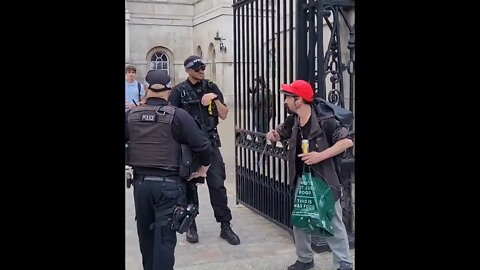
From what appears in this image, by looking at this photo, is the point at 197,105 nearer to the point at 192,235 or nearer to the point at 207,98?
the point at 207,98

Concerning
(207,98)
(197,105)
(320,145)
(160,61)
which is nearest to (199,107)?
(197,105)

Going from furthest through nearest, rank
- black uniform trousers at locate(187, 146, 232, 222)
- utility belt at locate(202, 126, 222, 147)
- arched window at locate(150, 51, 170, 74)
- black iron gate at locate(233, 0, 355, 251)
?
arched window at locate(150, 51, 170, 74) → black uniform trousers at locate(187, 146, 232, 222) → utility belt at locate(202, 126, 222, 147) → black iron gate at locate(233, 0, 355, 251)

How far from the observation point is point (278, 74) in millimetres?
5633

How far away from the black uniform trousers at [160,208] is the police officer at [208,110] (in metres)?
1.51

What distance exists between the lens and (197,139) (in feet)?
13.2

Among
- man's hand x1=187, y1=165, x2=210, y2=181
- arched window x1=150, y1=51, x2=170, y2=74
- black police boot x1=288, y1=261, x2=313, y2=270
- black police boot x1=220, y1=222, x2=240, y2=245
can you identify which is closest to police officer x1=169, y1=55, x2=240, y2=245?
black police boot x1=220, y1=222, x2=240, y2=245

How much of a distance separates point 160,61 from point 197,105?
80.4 feet

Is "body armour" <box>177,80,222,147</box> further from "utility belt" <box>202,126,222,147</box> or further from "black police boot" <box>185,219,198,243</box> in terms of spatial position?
"black police boot" <box>185,219,198,243</box>

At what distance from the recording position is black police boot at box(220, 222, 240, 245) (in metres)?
5.47

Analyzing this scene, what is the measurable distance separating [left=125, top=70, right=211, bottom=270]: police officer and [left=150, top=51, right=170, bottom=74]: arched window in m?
25.4
